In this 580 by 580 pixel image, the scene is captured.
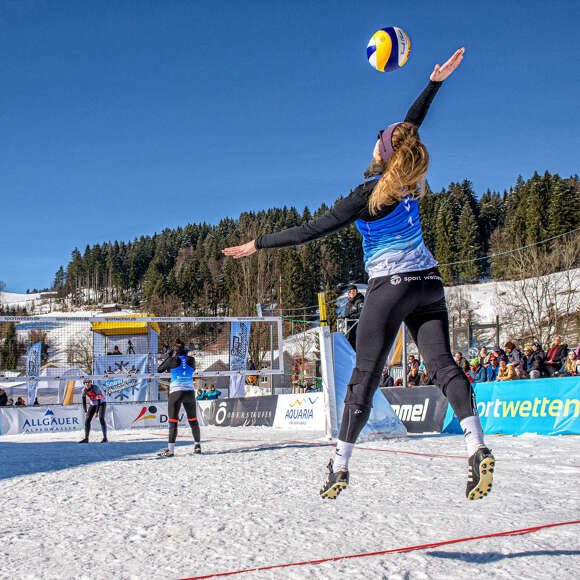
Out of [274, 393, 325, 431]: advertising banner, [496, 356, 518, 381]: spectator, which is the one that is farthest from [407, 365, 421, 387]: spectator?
[274, 393, 325, 431]: advertising banner

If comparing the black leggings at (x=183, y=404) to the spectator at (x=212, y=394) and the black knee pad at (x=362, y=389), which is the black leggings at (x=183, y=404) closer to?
the black knee pad at (x=362, y=389)

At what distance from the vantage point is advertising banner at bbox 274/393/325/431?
1292 cm

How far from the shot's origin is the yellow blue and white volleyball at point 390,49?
3.62 m

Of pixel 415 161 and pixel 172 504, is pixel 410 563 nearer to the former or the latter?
pixel 415 161

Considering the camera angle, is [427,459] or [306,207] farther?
[306,207]

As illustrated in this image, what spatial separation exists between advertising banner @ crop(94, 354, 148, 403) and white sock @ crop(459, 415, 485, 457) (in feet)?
44.0

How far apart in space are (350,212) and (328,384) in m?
7.03

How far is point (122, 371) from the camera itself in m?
16.3

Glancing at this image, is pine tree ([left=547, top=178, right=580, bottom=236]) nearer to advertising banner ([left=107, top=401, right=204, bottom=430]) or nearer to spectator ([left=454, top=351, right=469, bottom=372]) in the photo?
spectator ([left=454, top=351, right=469, bottom=372])

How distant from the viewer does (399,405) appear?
1148cm

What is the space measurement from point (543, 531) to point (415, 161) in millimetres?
2143

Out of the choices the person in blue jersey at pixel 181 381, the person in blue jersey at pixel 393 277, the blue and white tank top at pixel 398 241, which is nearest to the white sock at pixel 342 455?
the person in blue jersey at pixel 393 277

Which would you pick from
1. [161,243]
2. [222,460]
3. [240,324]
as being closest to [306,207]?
[161,243]

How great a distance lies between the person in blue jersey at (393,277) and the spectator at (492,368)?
1224 centimetres
